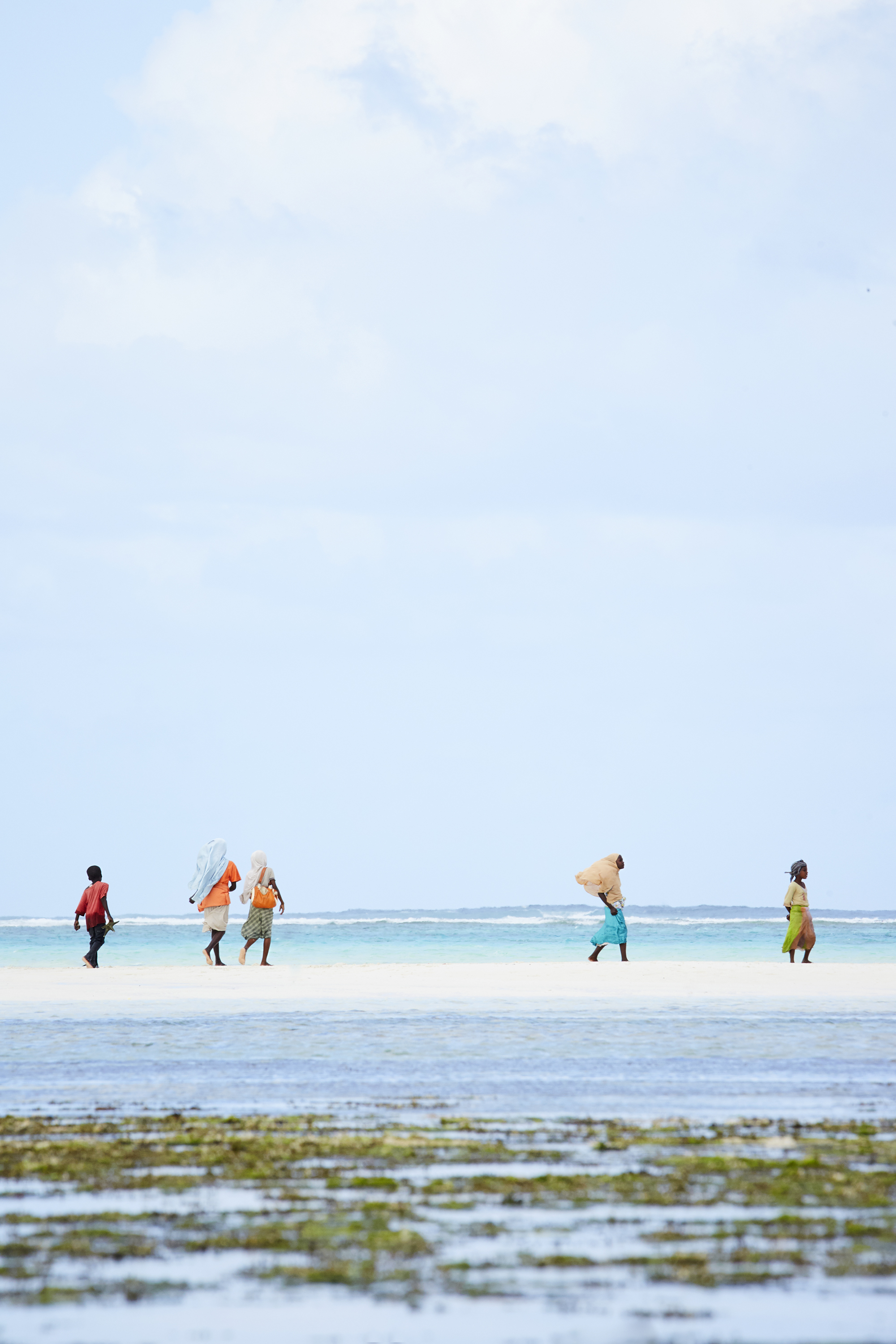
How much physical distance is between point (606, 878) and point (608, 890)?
0.20 meters

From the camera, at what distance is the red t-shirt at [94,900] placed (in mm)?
20125

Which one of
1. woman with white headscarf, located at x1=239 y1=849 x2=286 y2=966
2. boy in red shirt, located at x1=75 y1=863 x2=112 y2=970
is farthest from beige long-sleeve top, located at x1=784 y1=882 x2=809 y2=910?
boy in red shirt, located at x1=75 y1=863 x2=112 y2=970

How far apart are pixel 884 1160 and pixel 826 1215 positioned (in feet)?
3.69

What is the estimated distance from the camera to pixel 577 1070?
376 inches

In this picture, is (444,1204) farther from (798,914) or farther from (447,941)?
(447,941)

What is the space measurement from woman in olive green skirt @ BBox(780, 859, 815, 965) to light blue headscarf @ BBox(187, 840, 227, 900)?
8.75 meters

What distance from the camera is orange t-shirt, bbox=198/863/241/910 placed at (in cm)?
2141

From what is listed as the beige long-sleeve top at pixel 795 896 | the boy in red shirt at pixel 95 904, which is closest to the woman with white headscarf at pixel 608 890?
the beige long-sleeve top at pixel 795 896

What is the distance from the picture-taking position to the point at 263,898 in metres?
20.1

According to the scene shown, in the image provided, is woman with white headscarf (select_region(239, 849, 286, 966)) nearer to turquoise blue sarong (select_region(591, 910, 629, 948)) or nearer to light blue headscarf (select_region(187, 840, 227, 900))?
light blue headscarf (select_region(187, 840, 227, 900))

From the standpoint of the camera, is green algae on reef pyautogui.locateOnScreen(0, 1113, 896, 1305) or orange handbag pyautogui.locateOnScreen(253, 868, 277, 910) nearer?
green algae on reef pyautogui.locateOnScreen(0, 1113, 896, 1305)

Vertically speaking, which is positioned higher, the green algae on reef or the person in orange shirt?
the person in orange shirt

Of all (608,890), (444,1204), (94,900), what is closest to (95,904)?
(94,900)

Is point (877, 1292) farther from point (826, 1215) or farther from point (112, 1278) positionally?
point (112, 1278)
